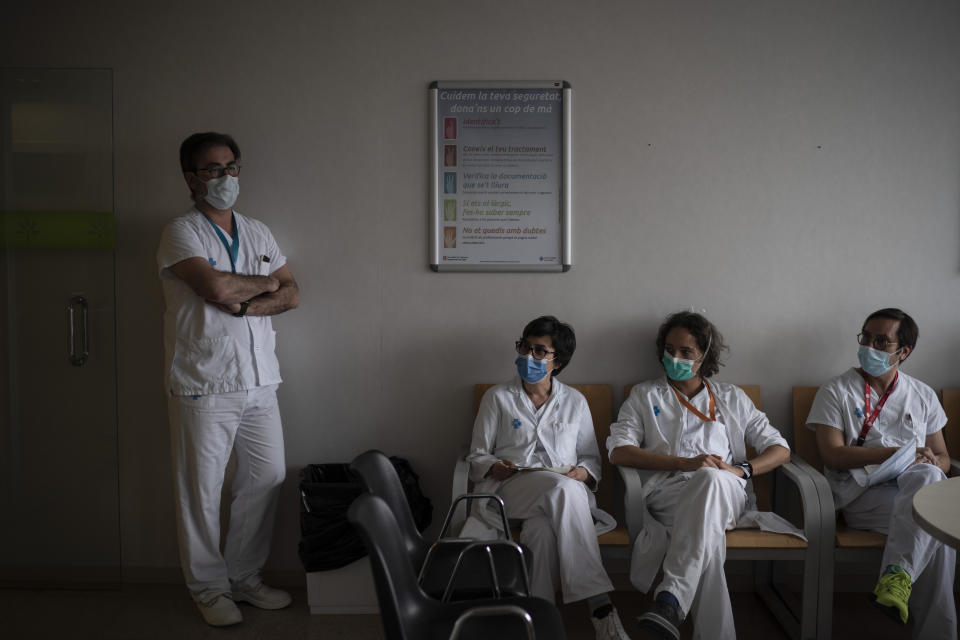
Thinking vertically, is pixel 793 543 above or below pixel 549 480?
below

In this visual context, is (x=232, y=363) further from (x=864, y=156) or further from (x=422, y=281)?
(x=864, y=156)

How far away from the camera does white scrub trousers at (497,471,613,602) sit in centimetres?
238

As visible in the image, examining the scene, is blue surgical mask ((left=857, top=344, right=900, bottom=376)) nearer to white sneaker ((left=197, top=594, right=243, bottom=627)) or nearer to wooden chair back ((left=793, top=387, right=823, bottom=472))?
wooden chair back ((left=793, top=387, right=823, bottom=472))

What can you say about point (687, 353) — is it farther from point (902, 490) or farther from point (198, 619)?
point (198, 619)

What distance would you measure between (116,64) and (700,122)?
2791 mm

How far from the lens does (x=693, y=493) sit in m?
2.41

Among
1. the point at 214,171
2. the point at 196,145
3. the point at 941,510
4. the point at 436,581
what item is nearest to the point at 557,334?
the point at 436,581

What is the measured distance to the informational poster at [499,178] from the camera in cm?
302

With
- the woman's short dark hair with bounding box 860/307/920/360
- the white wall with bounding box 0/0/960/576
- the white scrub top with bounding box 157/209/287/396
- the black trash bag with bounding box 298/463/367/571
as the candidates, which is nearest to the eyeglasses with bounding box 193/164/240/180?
the white scrub top with bounding box 157/209/287/396

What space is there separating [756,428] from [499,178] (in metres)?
1.62

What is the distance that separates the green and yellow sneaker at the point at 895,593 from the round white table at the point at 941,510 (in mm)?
544

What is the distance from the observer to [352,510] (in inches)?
56.6

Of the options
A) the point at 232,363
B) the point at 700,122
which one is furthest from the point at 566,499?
the point at 700,122

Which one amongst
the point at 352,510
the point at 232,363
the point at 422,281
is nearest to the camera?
the point at 352,510
